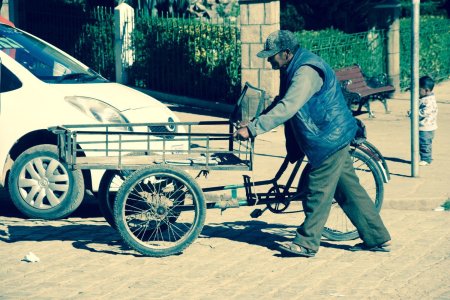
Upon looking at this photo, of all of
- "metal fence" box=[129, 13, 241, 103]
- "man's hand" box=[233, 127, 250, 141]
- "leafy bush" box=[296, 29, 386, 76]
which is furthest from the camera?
"metal fence" box=[129, 13, 241, 103]

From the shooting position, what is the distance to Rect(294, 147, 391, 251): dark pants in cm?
779

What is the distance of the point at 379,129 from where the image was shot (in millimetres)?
14789

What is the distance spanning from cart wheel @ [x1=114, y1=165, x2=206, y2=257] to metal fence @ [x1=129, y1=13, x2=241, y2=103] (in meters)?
8.39

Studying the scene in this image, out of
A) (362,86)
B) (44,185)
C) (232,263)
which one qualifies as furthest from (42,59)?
(362,86)

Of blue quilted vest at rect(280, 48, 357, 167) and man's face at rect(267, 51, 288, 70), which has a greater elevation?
man's face at rect(267, 51, 288, 70)

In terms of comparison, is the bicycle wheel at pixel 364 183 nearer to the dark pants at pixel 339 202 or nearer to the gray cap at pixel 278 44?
the dark pants at pixel 339 202

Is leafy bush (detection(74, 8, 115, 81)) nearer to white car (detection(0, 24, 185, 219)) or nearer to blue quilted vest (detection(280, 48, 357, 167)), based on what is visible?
white car (detection(0, 24, 185, 219))

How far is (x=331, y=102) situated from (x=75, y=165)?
6.69ft

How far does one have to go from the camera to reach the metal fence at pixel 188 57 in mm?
16641

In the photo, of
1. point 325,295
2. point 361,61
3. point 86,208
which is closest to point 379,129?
point 361,61

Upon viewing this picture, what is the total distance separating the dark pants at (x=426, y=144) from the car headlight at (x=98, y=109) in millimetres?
3988

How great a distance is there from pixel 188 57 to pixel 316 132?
986cm

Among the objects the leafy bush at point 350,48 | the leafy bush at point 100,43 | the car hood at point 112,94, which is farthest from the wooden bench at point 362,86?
the car hood at point 112,94

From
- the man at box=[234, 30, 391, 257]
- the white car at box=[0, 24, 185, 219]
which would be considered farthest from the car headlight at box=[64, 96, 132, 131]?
the man at box=[234, 30, 391, 257]
